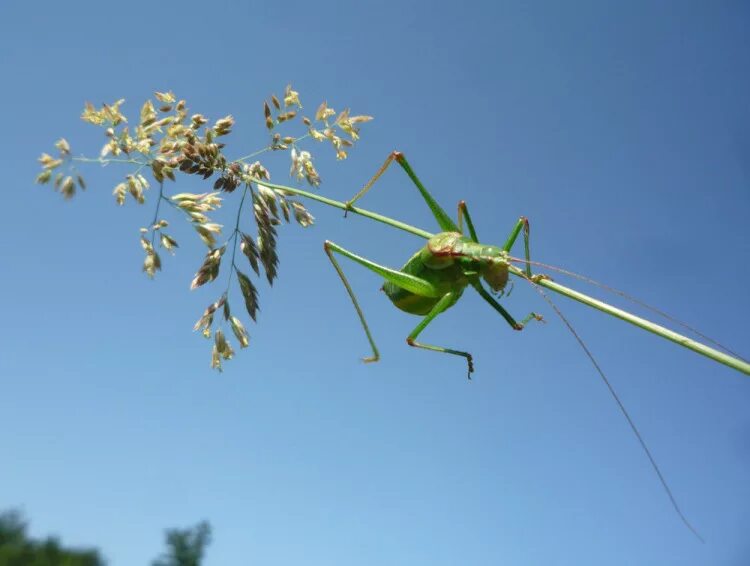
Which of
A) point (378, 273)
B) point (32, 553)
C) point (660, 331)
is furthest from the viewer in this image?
point (32, 553)

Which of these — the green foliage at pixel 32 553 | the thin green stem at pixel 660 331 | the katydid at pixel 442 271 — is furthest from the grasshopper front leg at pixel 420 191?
the green foliage at pixel 32 553

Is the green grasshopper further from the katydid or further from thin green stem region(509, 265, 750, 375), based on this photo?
thin green stem region(509, 265, 750, 375)

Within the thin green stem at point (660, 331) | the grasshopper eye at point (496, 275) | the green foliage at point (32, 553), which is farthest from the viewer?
the green foliage at point (32, 553)

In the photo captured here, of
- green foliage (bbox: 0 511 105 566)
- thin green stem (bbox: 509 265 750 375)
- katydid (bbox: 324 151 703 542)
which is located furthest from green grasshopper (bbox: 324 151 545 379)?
green foliage (bbox: 0 511 105 566)

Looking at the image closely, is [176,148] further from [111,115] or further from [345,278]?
[345,278]

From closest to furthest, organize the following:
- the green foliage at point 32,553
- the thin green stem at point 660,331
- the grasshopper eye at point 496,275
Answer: the thin green stem at point 660,331, the grasshopper eye at point 496,275, the green foliage at point 32,553

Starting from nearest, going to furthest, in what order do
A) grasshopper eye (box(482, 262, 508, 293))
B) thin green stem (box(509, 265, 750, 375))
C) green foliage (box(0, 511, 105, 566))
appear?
thin green stem (box(509, 265, 750, 375)), grasshopper eye (box(482, 262, 508, 293)), green foliage (box(0, 511, 105, 566))

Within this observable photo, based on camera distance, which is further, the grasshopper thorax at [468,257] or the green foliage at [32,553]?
the green foliage at [32,553]

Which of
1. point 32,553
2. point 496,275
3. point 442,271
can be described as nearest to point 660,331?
point 496,275

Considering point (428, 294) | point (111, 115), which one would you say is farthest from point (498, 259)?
point (111, 115)

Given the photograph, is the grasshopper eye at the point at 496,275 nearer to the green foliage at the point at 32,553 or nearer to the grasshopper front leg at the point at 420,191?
the grasshopper front leg at the point at 420,191

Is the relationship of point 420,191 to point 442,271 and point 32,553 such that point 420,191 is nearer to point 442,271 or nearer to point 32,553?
point 442,271

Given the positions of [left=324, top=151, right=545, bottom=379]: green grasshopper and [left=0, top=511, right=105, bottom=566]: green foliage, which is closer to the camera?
[left=324, top=151, right=545, bottom=379]: green grasshopper
